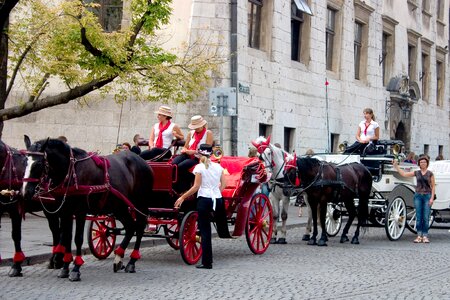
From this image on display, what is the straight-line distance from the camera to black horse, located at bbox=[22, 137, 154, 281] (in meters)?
11.0

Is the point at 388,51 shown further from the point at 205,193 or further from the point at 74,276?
the point at 74,276

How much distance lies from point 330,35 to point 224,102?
40.3 feet

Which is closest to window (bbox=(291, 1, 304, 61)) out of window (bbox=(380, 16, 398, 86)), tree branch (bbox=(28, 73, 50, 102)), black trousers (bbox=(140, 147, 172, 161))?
window (bbox=(380, 16, 398, 86))

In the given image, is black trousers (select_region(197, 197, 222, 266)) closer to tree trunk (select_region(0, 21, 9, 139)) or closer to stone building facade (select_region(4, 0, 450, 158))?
tree trunk (select_region(0, 21, 9, 139))

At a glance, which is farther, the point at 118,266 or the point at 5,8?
the point at 5,8

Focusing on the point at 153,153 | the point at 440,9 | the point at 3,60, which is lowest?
the point at 153,153

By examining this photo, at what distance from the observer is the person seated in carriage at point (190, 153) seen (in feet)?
43.5

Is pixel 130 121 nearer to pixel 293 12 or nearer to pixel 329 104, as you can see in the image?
pixel 293 12

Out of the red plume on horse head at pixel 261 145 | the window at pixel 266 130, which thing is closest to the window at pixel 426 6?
the window at pixel 266 130

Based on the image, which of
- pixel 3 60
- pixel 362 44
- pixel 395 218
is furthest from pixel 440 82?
pixel 3 60

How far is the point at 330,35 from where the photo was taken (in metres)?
30.2

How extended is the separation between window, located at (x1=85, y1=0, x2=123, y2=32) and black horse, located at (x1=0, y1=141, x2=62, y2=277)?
11074 mm

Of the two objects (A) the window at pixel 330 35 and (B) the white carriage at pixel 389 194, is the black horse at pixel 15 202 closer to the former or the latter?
(B) the white carriage at pixel 389 194

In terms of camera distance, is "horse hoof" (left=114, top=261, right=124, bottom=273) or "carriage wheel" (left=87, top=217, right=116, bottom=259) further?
"carriage wheel" (left=87, top=217, right=116, bottom=259)
